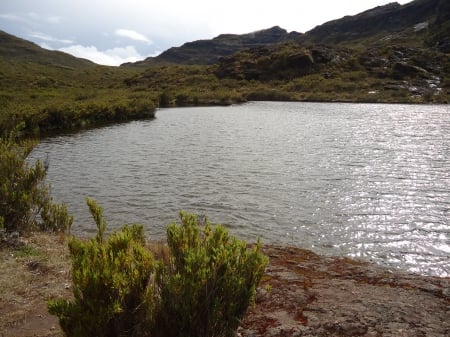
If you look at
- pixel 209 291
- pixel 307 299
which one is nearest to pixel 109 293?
pixel 209 291

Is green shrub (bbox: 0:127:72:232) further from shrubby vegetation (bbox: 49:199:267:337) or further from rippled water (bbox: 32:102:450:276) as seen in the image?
shrubby vegetation (bbox: 49:199:267:337)

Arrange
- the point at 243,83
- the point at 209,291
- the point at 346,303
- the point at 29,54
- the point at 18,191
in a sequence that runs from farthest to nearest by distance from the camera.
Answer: the point at 29,54 → the point at 243,83 → the point at 18,191 → the point at 346,303 → the point at 209,291

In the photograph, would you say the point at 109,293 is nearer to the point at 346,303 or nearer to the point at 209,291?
the point at 209,291

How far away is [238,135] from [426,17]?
18763 cm

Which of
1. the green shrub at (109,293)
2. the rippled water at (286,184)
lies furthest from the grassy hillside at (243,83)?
the green shrub at (109,293)

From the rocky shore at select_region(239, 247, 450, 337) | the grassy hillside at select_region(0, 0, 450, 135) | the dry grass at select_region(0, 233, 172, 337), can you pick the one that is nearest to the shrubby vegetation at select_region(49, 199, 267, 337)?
the rocky shore at select_region(239, 247, 450, 337)

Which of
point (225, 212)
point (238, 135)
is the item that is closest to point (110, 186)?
point (225, 212)

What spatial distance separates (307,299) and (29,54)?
189713 mm

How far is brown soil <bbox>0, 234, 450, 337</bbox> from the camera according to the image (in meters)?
5.48

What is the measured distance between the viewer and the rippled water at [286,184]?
11.6m

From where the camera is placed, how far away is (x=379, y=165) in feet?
66.3

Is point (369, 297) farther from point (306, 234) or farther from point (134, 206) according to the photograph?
point (134, 206)

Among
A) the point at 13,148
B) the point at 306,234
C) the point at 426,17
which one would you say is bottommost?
the point at 306,234

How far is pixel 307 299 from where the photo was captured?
662cm
